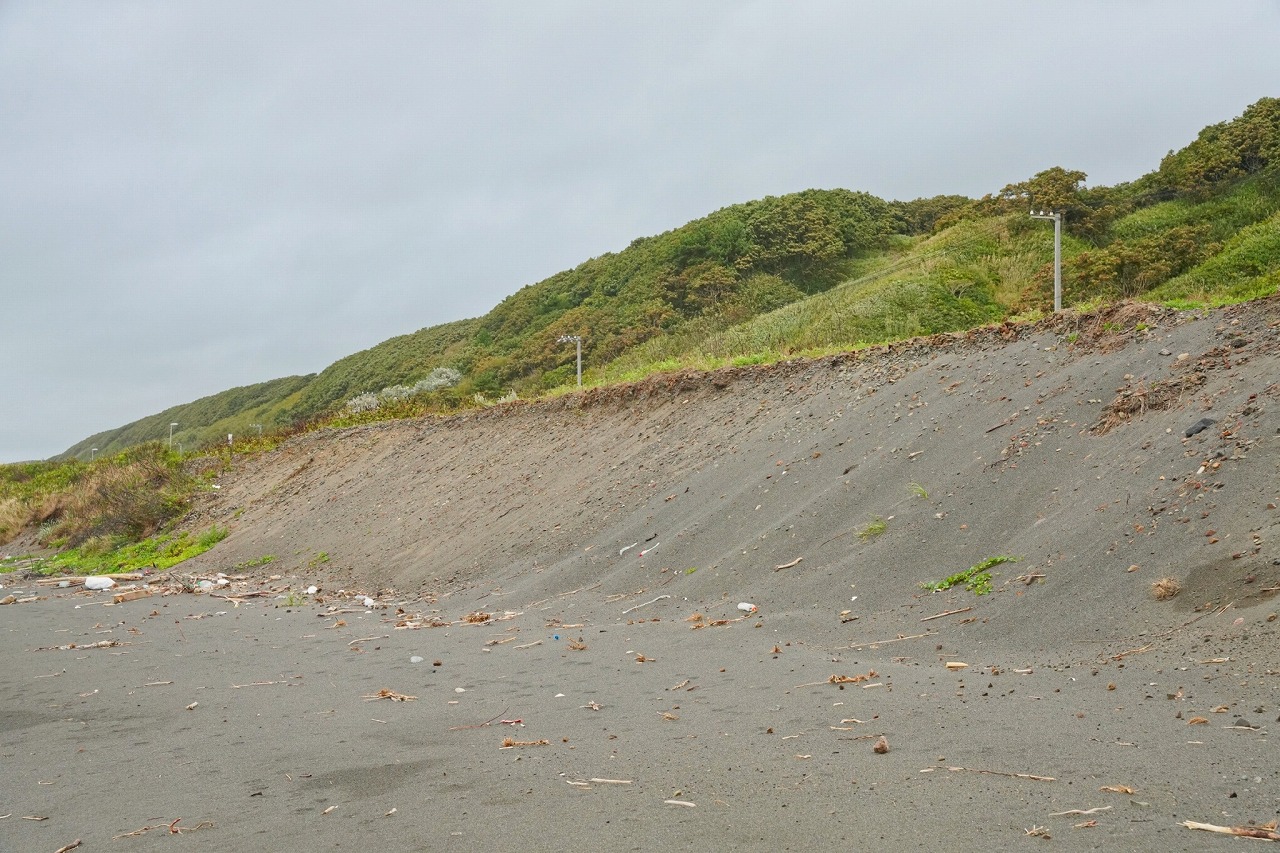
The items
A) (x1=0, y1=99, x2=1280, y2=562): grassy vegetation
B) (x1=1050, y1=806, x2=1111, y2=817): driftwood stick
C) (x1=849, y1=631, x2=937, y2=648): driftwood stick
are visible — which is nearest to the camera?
(x1=1050, y1=806, x2=1111, y2=817): driftwood stick

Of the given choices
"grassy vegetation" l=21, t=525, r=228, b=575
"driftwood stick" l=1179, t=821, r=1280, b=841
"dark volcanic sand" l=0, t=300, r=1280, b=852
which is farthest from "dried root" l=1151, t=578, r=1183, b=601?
"grassy vegetation" l=21, t=525, r=228, b=575

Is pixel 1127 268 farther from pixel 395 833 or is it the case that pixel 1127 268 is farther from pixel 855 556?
pixel 395 833

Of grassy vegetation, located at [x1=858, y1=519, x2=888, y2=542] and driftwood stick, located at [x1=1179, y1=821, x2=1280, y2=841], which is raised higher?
grassy vegetation, located at [x1=858, y1=519, x2=888, y2=542]

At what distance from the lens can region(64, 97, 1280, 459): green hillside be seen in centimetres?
2286

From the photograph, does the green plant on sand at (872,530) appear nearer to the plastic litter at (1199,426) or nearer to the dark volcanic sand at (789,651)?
the dark volcanic sand at (789,651)

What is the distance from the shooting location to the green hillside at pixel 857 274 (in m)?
22.9

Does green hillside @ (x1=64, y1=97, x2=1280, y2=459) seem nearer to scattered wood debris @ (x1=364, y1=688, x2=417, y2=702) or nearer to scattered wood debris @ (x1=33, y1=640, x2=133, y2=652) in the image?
scattered wood debris @ (x1=364, y1=688, x2=417, y2=702)

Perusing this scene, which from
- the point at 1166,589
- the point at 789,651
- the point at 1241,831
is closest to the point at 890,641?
the point at 789,651

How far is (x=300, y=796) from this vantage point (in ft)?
15.7

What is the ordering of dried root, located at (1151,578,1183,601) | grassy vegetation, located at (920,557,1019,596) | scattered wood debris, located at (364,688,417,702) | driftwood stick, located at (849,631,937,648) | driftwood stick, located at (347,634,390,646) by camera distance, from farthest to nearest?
driftwood stick, located at (347,634,390,646) → grassy vegetation, located at (920,557,1019,596) → driftwood stick, located at (849,631,937,648) → scattered wood debris, located at (364,688,417,702) → dried root, located at (1151,578,1183,601)

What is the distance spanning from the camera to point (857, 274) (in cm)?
3919

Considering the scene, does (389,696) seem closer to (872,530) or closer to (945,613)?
(945,613)

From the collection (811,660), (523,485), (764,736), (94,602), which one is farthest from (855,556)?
(94,602)

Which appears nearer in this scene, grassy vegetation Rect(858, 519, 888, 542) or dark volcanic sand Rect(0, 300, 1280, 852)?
dark volcanic sand Rect(0, 300, 1280, 852)
